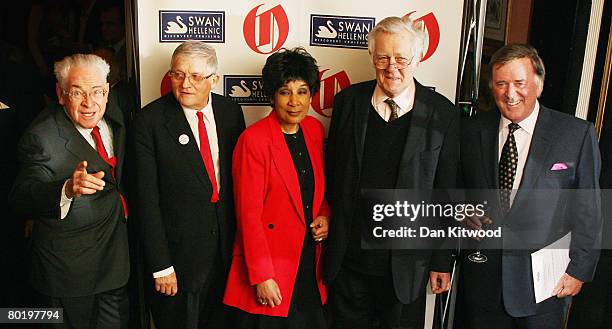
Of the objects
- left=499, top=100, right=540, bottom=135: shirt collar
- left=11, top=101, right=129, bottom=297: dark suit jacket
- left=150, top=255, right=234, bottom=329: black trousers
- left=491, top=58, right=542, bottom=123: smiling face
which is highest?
left=491, top=58, right=542, bottom=123: smiling face

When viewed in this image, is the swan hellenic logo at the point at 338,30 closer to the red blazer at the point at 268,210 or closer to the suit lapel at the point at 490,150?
the red blazer at the point at 268,210

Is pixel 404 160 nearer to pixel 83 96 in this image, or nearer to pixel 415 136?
pixel 415 136

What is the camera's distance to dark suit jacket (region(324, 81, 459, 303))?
2.29m

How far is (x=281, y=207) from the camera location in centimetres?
230

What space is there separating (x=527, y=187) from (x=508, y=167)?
0.10 metres

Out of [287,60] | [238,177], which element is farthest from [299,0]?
[238,177]

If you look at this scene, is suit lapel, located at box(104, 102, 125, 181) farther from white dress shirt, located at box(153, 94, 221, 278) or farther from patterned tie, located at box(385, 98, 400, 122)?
patterned tie, located at box(385, 98, 400, 122)

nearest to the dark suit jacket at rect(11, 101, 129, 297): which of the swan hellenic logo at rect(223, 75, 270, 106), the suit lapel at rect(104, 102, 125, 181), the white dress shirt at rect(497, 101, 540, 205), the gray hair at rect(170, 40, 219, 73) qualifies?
the suit lapel at rect(104, 102, 125, 181)

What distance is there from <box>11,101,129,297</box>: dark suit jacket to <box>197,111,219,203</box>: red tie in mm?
298

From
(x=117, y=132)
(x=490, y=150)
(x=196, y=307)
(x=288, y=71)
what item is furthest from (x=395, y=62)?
(x=196, y=307)

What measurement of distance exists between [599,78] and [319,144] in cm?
131

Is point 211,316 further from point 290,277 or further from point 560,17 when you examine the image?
point 560,17

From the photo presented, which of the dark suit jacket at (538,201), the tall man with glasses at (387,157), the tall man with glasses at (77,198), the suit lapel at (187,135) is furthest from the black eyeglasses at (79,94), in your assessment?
the dark suit jacket at (538,201)

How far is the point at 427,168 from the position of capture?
91.4 inches
